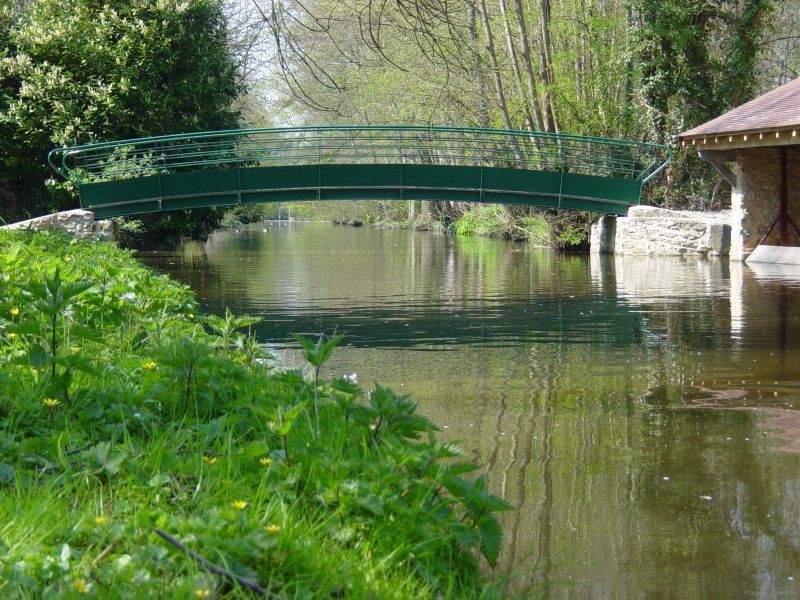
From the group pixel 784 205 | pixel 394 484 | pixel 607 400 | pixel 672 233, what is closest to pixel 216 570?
pixel 394 484

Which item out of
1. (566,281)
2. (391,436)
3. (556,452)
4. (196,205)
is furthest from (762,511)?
(196,205)

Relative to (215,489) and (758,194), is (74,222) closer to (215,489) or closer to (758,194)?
(758,194)

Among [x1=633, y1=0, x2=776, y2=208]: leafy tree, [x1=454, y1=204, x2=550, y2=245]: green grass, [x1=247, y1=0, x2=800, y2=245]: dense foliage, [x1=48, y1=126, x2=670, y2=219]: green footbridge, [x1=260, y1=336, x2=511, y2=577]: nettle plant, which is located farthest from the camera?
[x1=454, y1=204, x2=550, y2=245]: green grass

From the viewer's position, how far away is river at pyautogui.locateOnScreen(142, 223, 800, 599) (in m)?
3.76

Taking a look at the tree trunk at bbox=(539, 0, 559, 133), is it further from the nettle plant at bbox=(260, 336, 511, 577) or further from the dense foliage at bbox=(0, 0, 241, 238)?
the nettle plant at bbox=(260, 336, 511, 577)

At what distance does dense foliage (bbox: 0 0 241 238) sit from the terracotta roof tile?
1070cm

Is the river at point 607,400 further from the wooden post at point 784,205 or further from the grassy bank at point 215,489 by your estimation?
the wooden post at point 784,205

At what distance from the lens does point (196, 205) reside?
19906 mm

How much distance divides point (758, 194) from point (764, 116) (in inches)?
102

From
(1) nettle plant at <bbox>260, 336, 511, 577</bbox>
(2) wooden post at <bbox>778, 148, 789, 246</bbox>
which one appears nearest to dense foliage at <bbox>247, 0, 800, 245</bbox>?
(2) wooden post at <bbox>778, 148, 789, 246</bbox>

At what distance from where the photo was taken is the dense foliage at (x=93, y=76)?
22.0 meters

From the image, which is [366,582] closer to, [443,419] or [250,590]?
[250,590]

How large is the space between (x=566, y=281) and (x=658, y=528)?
43.3ft

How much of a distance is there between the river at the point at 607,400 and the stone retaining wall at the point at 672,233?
4.95 m
